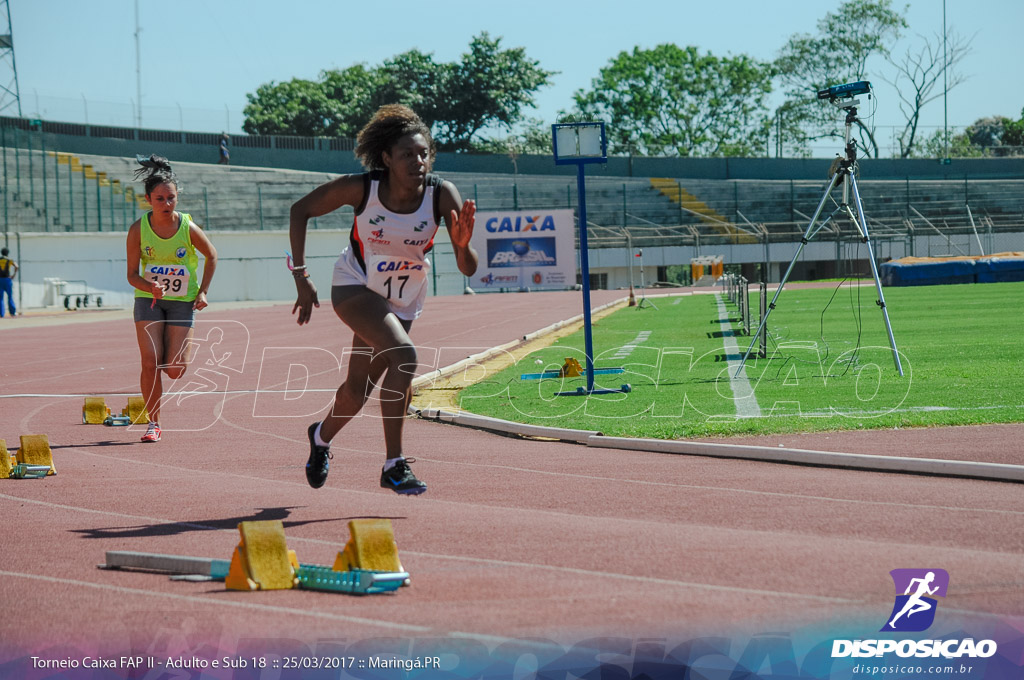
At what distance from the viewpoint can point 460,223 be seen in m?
6.01

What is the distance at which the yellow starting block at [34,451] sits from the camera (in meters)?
7.61

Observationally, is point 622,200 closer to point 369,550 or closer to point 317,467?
point 317,467

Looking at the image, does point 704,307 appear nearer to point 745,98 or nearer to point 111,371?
point 111,371

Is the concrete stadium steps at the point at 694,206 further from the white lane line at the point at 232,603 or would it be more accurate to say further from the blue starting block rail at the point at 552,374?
the white lane line at the point at 232,603

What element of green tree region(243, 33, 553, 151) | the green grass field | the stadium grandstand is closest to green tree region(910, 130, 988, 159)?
the stadium grandstand

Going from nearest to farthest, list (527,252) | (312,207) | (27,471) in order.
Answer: (312,207)
(27,471)
(527,252)

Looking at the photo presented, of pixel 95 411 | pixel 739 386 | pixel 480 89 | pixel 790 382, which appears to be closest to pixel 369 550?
pixel 95 411

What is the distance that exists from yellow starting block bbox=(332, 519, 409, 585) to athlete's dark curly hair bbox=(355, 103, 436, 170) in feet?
9.15

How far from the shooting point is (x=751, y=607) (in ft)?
13.1

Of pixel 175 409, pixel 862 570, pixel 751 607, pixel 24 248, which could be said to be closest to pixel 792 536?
pixel 862 570

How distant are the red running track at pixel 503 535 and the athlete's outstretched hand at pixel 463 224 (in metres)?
1.47

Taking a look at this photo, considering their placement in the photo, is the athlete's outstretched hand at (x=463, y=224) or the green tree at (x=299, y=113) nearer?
the athlete's outstretched hand at (x=463, y=224)

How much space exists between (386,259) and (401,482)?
1.31m

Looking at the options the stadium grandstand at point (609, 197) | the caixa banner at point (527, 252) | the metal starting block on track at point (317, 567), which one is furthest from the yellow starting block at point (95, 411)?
the caixa banner at point (527, 252)
